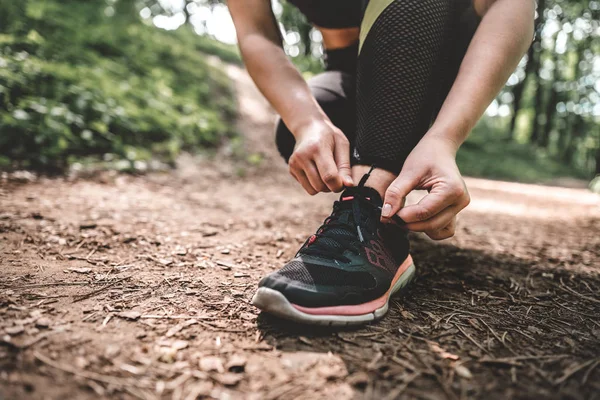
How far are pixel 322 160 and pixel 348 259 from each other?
35 cm

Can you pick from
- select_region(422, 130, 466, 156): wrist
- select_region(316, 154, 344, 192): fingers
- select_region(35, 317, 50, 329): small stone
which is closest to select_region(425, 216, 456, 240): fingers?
select_region(422, 130, 466, 156): wrist

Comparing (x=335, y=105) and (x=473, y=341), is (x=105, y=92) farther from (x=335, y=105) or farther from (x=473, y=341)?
(x=473, y=341)

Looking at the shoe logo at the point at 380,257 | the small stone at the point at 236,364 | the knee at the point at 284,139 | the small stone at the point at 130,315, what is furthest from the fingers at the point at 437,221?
the knee at the point at 284,139

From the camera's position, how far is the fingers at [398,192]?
112 centimetres

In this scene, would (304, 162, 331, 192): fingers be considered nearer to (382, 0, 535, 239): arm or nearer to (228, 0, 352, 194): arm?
(228, 0, 352, 194): arm

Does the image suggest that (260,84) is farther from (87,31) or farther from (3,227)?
(87,31)

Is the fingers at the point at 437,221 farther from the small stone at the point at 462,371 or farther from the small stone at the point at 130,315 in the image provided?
the small stone at the point at 130,315

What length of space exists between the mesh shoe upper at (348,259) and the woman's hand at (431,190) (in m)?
0.12

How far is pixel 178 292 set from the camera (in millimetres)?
1282

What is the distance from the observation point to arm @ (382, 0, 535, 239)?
1.09 m

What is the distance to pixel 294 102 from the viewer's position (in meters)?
1.51

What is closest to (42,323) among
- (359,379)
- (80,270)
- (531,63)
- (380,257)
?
(80,270)

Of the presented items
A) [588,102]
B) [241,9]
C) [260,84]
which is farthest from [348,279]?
[588,102]

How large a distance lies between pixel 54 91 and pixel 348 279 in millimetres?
3893
